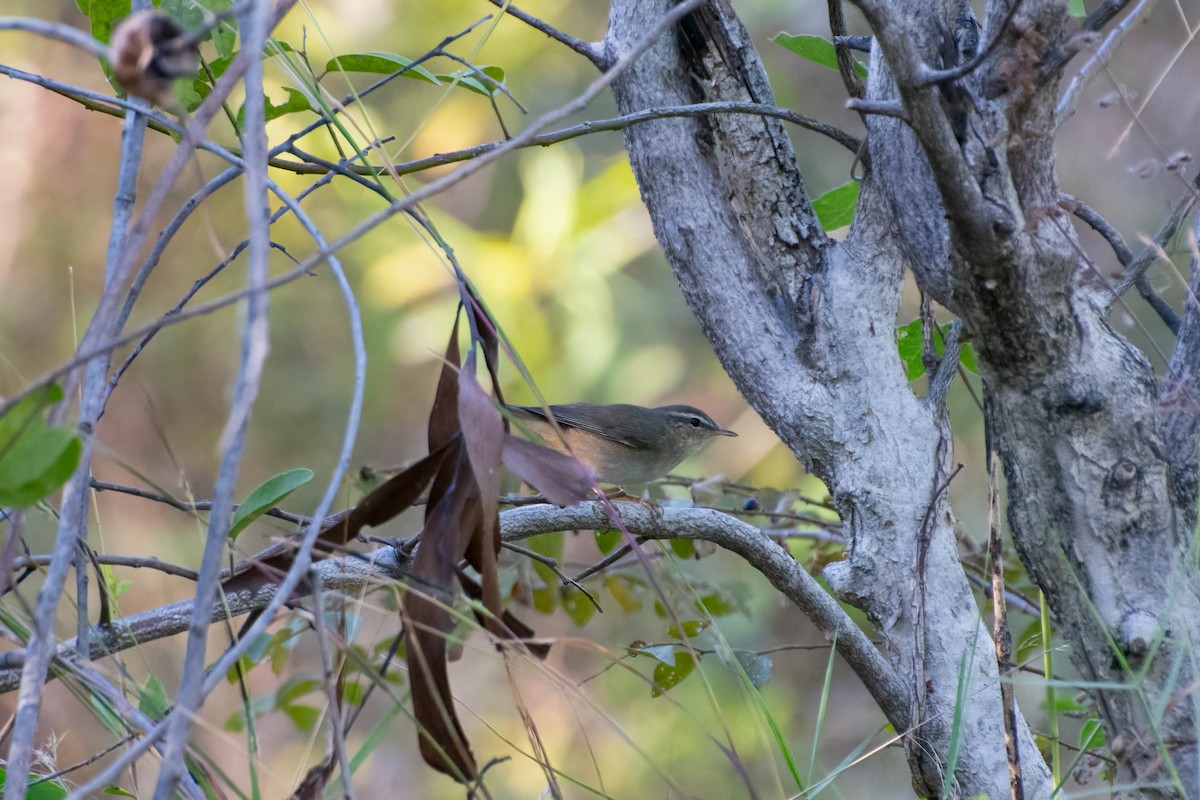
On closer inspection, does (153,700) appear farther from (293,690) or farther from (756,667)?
(293,690)

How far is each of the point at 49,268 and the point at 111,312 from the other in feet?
15.7

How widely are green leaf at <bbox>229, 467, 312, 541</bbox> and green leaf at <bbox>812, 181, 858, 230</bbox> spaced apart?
108 cm

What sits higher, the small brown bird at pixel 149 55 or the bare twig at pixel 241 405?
the small brown bird at pixel 149 55

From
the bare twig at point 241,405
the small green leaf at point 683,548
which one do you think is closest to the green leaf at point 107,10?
the bare twig at point 241,405

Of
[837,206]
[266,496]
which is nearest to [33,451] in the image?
[266,496]

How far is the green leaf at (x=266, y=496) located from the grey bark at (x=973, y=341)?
0.79 m

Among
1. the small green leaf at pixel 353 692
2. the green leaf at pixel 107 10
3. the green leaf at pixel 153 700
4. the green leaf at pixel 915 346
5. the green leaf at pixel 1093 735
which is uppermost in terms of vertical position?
the green leaf at pixel 107 10

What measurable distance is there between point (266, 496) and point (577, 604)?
3.89 feet

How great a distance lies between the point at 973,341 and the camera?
4.71 ft

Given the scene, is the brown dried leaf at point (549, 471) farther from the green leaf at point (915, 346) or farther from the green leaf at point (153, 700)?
the green leaf at point (915, 346)

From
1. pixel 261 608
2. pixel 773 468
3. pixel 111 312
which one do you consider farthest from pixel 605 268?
pixel 111 312

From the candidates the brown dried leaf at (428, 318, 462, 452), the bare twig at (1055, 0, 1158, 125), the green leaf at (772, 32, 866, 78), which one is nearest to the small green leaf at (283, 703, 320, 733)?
the brown dried leaf at (428, 318, 462, 452)

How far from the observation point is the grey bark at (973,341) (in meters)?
1.33

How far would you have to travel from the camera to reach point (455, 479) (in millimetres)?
1360
